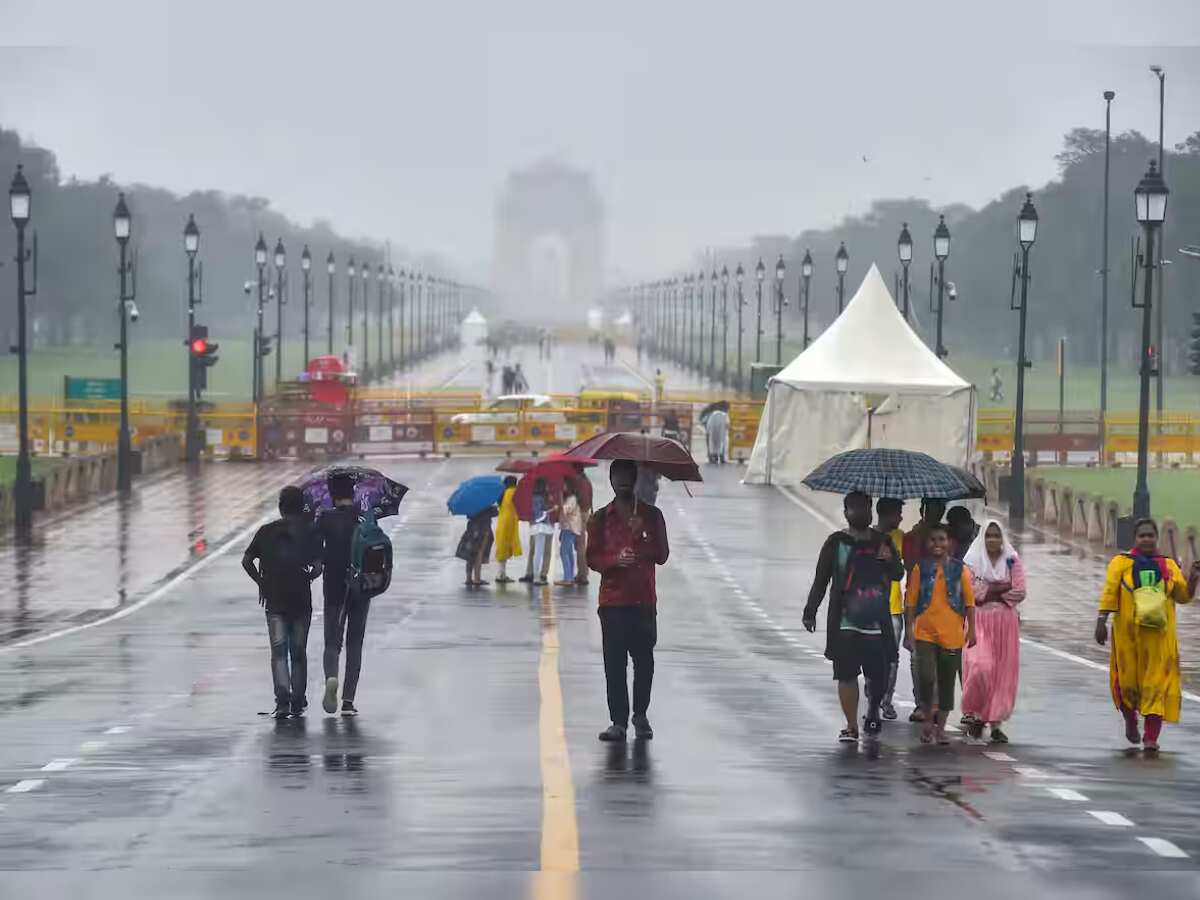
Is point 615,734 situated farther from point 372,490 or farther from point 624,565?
point 372,490

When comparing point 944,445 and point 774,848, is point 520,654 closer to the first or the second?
point 774,848

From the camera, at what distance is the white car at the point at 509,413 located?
67.1 m

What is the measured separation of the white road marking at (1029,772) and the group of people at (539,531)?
15.6 metres

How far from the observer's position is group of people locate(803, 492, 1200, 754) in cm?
1510

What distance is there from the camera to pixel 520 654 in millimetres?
22016

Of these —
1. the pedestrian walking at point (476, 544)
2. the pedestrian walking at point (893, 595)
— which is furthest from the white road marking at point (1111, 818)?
the pedestrian walking at point (476, 544)

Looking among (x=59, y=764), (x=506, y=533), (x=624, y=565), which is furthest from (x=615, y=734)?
(x=506, y=533)

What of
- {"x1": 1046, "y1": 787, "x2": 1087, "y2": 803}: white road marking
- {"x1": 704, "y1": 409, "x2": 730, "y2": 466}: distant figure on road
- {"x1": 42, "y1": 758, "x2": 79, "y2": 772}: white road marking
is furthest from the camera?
{"x1": 704, "y1": 409, "x2": 730, "y2": 466}: distant figure on road

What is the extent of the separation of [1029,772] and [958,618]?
194 cm

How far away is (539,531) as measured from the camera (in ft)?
100

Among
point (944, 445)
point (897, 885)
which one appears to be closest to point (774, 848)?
point (897, 885)

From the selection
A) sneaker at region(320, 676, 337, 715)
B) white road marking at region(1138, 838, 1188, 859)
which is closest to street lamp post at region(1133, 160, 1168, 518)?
sneaker at region(320, 676, 337, 715)

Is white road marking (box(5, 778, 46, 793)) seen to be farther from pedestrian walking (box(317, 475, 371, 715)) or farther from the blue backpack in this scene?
the blue backpack

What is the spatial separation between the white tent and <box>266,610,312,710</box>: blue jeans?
33.0m
